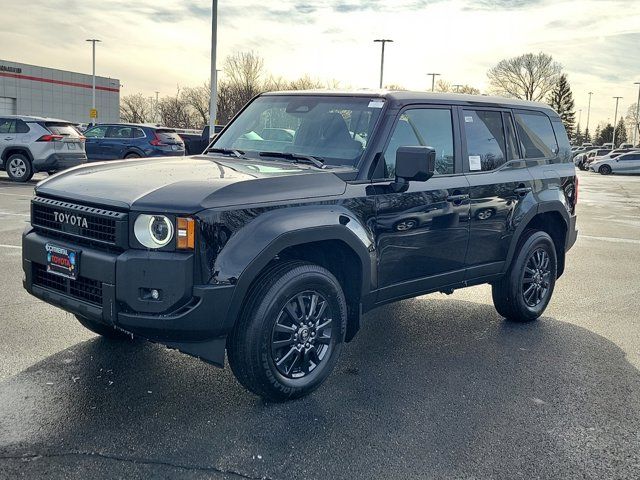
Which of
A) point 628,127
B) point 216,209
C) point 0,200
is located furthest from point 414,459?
point 628,127

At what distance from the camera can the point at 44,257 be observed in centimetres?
392

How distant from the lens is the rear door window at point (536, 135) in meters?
5.75

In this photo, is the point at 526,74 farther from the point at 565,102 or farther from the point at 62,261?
the point at 62,261

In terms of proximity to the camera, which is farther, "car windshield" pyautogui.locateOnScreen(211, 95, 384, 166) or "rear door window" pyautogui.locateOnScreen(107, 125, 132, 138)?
"rear door window" pyautogui.locateOnScreen(107, 125, 132, 138)

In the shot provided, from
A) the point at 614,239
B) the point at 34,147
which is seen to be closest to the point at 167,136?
the point at 34,147

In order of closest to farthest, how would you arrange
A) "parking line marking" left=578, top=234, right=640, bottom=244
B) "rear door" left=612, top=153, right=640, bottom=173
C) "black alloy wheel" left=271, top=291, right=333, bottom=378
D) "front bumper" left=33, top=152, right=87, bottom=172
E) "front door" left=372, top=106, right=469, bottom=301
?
"black alloy wheel" left=271, top=291, right=333, bottom=378, "front door" left=372, top=106, right=469, bottom=301, "parking line marking" left=578, top=234, right=640, bottom=244, "front bumper" left=33, top=152, right=87, bottom=172, "rear door" left=612, top=153, right=640, bottom=173

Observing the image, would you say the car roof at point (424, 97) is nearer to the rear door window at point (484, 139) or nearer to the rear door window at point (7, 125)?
the rear door window at point (484, 139)

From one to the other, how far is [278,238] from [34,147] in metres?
15.3

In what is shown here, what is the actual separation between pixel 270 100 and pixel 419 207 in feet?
5.07

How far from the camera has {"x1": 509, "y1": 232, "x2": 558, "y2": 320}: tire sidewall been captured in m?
5.69

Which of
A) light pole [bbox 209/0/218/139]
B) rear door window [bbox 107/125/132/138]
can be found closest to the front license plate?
rear door window [bbox 107/125/132/138]

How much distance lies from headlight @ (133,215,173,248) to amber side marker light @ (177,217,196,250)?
0.08 m

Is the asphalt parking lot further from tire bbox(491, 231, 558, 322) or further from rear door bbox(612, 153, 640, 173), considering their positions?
rear door bbox(612, 153, 640, 173)

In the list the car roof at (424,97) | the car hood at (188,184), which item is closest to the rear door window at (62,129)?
the car roof at (424,97)
